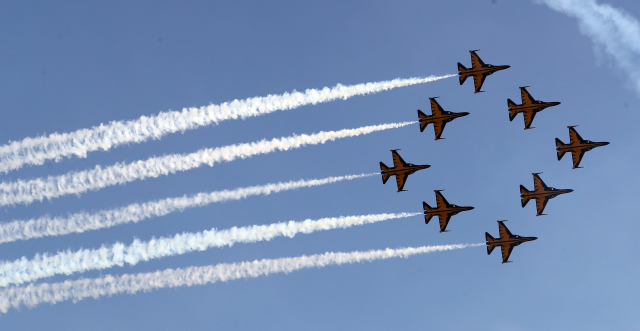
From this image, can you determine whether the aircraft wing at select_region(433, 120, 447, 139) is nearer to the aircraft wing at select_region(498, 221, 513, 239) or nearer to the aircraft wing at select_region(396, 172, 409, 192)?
the aircraft wing at select_region(396, 172, 409, 192)

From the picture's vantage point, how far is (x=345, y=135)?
85.6 metres

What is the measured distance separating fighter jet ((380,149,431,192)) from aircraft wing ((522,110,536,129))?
19.7m

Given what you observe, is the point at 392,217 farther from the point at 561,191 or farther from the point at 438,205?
the point at 561,191

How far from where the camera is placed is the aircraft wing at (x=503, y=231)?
97.9 metres

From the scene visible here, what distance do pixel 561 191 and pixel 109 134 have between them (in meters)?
73.1

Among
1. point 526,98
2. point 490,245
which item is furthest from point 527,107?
point 490,245

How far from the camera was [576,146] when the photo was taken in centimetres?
9662

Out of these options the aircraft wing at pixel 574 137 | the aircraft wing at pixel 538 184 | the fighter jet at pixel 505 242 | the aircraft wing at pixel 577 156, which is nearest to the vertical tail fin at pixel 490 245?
the fighter jet at pixel 505 242

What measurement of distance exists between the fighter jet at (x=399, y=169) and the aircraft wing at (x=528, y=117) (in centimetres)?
1974

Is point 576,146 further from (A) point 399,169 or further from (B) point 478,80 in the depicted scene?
(A) point 399,169

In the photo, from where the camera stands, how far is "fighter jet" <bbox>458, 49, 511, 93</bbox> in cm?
9400

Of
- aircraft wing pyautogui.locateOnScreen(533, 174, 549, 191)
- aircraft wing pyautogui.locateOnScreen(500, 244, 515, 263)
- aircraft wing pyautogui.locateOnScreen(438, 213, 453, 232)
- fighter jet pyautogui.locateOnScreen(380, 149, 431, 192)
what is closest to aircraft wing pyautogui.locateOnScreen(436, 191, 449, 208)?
aircraft wing pyautogui.locateOnScreen(438, 213, 453, 232)

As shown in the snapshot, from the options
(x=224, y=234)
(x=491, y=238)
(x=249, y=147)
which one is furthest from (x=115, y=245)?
(x=491, y=238)

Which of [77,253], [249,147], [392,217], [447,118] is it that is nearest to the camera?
[77,253]
